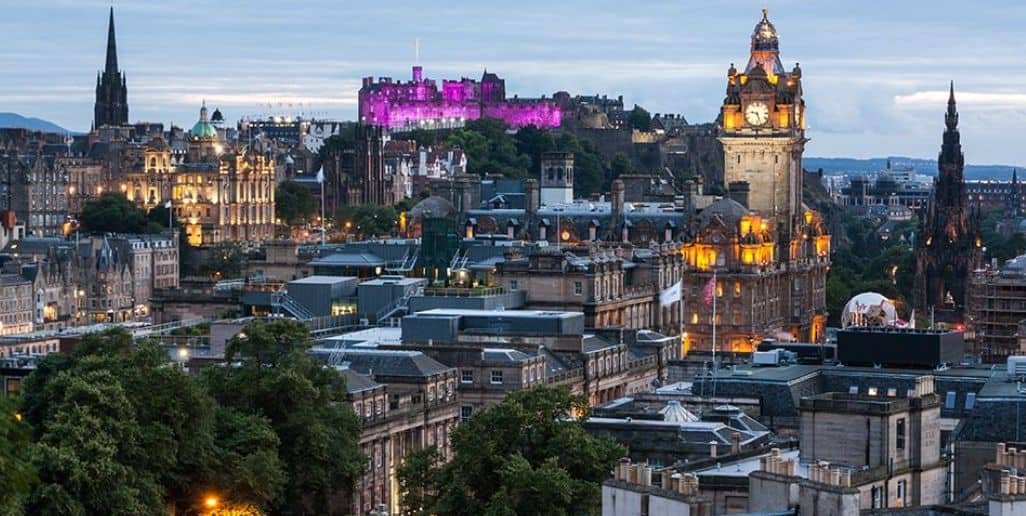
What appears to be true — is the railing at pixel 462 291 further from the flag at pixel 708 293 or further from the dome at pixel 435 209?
the dome at pixel 435 209

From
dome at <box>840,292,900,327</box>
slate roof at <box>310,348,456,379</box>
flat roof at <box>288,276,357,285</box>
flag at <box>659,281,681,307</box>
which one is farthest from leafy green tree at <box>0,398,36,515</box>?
flag at <box>659,281,681,307</box>

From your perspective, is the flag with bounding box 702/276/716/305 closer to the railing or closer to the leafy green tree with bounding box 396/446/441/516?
the railing

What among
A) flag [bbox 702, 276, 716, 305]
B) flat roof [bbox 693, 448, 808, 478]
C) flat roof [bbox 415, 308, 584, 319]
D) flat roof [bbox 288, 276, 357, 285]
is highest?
flat roof [bbox 288, 276, 357, 285]

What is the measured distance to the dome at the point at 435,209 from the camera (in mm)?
191875

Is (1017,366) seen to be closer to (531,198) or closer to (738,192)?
(531,198)

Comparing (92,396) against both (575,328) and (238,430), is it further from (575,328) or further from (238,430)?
(575,328)

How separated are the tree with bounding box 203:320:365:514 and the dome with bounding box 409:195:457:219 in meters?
89.7

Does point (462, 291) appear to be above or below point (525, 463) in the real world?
above

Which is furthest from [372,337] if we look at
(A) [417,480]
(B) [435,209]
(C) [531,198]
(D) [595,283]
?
(B) [435,209]

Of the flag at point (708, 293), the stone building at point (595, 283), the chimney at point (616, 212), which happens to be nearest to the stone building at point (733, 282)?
the flag at point (708, 293)

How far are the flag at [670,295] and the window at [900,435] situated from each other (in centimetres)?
8866

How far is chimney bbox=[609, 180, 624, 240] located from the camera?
187712 mm

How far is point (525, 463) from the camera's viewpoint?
275ft

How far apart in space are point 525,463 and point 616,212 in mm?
106894
